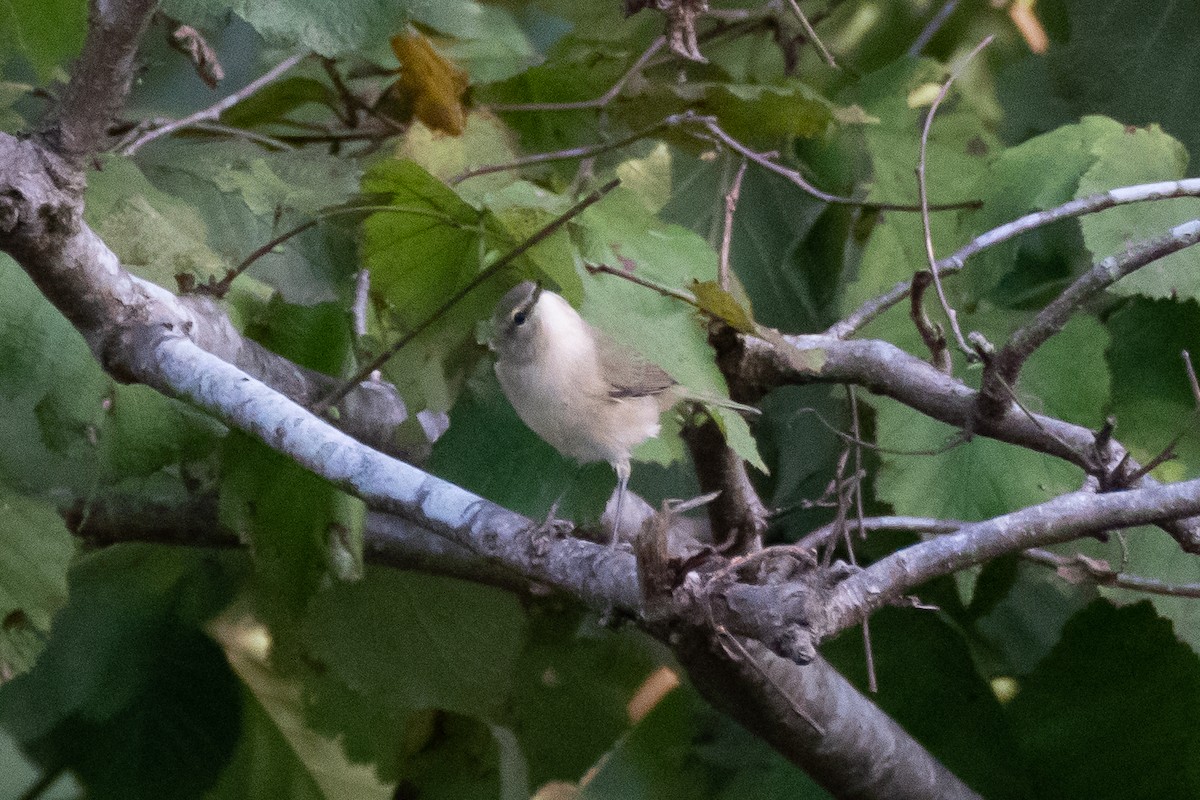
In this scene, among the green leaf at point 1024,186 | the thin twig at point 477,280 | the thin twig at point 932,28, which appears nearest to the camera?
the thin twig at point 477,280

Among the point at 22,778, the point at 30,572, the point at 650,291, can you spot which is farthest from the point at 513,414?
the point at 22,778

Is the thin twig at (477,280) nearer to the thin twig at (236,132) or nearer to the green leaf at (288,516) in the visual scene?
the green leaf at (288,516)

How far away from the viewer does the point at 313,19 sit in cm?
80

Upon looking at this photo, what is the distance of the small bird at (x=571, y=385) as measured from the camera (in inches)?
33.4

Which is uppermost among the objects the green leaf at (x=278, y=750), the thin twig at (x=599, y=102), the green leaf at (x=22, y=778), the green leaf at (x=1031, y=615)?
the thin twig at (x=599, y=102)

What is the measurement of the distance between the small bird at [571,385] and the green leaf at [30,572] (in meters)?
0.37

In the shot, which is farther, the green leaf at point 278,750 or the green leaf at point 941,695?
the green leaf at point 278,750

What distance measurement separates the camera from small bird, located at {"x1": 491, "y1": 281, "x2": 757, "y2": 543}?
848mm

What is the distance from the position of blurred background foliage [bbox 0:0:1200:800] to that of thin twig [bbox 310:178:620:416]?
0.02 metres

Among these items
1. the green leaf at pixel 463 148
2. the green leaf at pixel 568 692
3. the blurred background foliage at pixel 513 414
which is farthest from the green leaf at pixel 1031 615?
the green leaf at pixel 463 148

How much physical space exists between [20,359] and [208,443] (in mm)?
141

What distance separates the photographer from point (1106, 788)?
1.08 m

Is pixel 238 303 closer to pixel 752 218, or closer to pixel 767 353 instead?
pixel 767 353

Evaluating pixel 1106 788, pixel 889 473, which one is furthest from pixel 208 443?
pixel 1106 788
